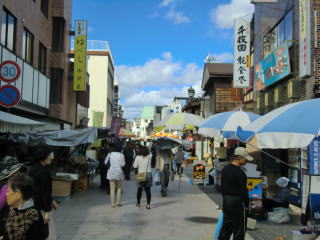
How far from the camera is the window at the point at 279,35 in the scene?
14.1 meters

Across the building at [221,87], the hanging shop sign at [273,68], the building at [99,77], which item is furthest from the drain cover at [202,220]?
the building at [99,77]

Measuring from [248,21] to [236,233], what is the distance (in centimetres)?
1409

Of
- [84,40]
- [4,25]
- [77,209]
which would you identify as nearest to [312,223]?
[77,209]

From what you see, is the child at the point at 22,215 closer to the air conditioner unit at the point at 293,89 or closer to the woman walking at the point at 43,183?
the woman walking at the point at 43,183

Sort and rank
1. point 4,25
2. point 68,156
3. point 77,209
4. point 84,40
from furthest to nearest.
Answer: 1. point 84,40
2. point 68,156
3. point 4,25
4. point 77,209

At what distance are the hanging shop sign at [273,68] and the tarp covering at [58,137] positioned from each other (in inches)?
282

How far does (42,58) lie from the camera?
19953 millimetres

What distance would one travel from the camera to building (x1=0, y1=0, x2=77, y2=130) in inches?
584

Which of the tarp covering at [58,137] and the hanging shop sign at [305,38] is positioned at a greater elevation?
the hanging shop sign at [305,38]

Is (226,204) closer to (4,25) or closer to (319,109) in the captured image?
(319,109)

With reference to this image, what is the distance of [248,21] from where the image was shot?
18.3 meters

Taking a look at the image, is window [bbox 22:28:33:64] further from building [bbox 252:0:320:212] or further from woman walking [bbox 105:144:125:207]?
building [bbox 252:0:320:212]

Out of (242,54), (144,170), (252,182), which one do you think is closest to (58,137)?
(144,170)

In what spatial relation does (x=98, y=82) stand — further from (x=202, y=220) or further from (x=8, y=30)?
(x=202, y=220)
